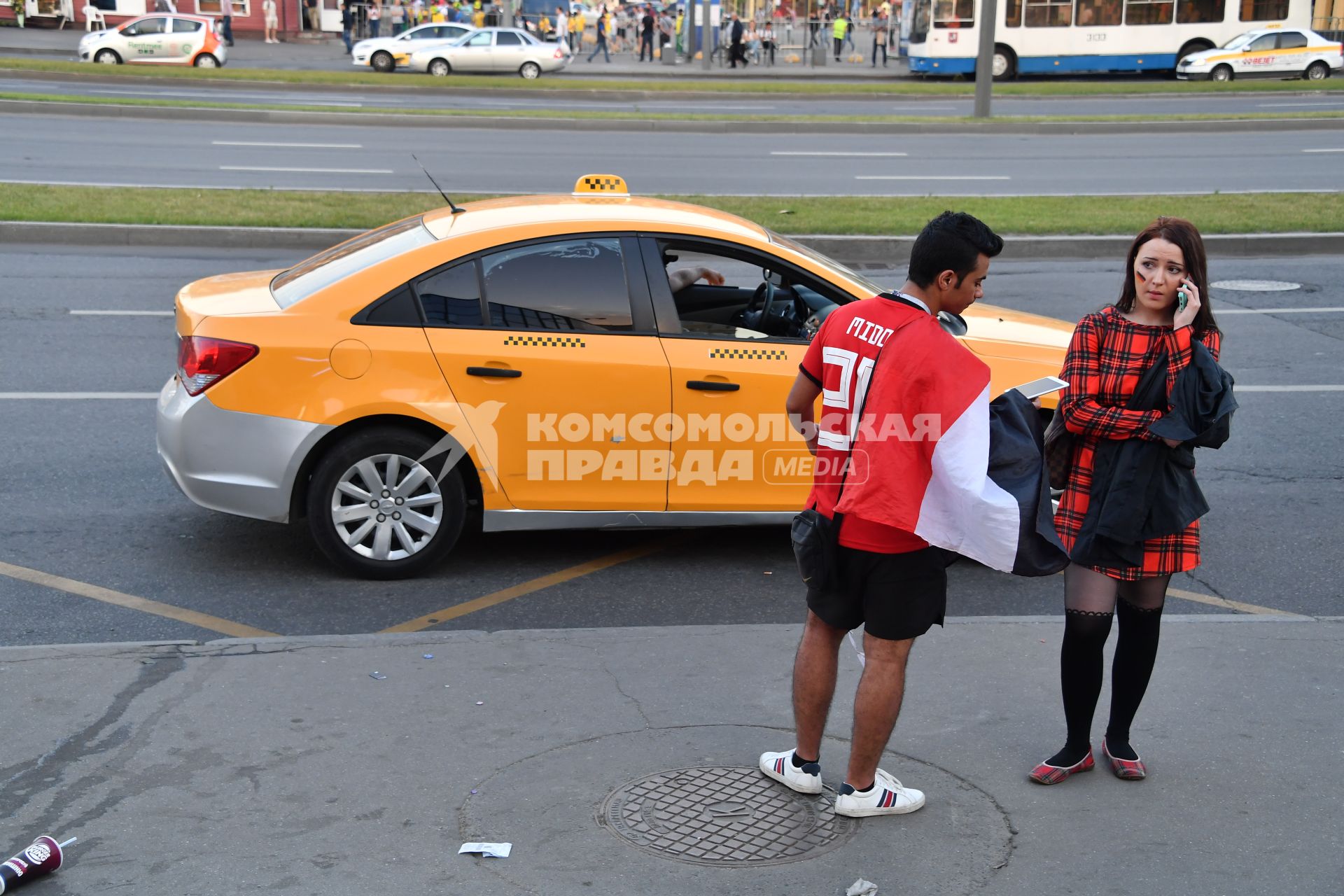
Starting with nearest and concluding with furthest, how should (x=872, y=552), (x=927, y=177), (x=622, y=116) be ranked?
1. (x=872, y=552)
2. (x=927, y=177)
3. (x=622, y=116)

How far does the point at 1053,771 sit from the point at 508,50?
39337 millimetres

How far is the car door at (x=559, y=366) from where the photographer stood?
601 cm

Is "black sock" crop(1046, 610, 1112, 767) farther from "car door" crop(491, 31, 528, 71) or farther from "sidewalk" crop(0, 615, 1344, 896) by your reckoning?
"car door" crop(491, 31, 528, 71)

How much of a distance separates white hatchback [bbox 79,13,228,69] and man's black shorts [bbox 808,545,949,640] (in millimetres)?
38751

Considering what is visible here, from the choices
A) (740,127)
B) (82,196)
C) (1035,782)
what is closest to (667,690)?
(1035,782)

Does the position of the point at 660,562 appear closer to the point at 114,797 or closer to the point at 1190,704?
the point at 1190,704

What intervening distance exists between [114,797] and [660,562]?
3.01m

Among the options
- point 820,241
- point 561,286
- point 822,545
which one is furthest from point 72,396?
point 820,241

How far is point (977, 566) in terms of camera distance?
21.7 ft

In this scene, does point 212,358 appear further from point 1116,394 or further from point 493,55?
point 493,55

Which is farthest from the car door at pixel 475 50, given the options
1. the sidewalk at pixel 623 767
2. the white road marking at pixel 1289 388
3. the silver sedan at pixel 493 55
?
the sidewalk at pixel 623 767

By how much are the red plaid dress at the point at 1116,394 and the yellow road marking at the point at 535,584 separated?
2710 millimetres

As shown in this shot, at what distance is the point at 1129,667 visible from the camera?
427 centimetres

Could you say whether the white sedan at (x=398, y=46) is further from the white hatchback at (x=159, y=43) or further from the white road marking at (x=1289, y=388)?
the white road marking at (x=1289, y=388)
